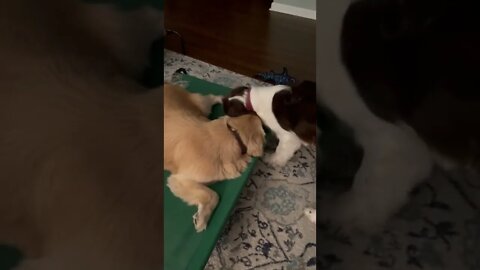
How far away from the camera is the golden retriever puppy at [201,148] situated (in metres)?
1.34

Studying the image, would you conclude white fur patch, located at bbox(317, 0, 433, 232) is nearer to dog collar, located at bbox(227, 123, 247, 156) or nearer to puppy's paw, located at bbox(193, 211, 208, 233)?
puppy's paw, located at bbox(193, 211, 208, 233)

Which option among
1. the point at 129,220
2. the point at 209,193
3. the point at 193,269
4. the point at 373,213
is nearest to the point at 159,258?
the point at 129,220

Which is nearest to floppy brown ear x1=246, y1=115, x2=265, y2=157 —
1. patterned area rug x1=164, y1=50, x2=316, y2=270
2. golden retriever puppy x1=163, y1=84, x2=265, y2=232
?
golden retriever puppy x1=163, y1=84, x2=265, y2=232

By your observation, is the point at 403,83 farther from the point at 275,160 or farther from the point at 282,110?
the point at 275,160

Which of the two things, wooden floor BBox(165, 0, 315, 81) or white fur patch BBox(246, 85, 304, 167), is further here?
wooden floor BBox(165, 0, 315, 81)

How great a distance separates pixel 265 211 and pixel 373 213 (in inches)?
42.8

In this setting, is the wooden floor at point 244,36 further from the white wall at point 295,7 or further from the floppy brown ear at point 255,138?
the floppy brown ear at point 255,138

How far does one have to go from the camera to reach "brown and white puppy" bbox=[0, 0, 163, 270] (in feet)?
0.84

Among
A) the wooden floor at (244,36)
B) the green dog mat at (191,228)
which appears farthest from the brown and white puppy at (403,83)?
the wooden floor at (244,36)

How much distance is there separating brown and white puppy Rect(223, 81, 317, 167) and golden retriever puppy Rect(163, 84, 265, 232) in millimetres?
41

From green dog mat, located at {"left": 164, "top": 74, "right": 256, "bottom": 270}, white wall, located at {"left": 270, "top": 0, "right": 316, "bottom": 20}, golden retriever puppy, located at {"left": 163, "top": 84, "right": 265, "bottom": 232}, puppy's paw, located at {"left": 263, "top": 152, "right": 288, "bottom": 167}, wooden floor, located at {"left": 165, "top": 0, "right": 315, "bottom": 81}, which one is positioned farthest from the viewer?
white wall, located at {"left": 270, "top": 0, "right": 316, "bottom": 20}

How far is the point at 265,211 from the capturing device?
1498 millimetres

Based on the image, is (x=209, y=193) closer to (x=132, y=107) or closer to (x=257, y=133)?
(x=257, y=133)

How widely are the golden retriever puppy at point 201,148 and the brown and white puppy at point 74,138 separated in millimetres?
948
